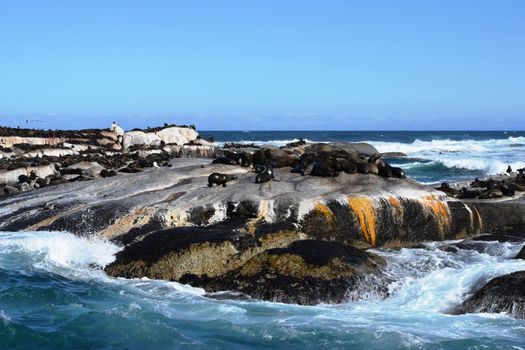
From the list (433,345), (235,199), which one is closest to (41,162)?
(235,199)

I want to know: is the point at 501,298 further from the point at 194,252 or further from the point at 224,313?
the point at 194,252

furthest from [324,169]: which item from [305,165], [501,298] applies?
[501,298]

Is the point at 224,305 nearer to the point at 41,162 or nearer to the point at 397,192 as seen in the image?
the point at 397,192

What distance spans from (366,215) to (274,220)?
2.19 meters

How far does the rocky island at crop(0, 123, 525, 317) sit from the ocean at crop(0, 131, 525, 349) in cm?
42

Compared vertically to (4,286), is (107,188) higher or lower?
higher

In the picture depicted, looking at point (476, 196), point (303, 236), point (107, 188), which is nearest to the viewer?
point (303, 236)

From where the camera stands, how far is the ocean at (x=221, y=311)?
31.0 feet

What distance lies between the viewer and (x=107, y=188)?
18281 mm

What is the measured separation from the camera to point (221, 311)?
1087 cm

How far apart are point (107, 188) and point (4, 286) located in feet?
20.9

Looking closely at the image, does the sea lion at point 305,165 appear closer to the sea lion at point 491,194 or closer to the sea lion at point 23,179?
the sea lion at point 491,194

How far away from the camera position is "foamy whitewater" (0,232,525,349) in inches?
372

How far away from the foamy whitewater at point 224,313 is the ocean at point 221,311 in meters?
0.02
